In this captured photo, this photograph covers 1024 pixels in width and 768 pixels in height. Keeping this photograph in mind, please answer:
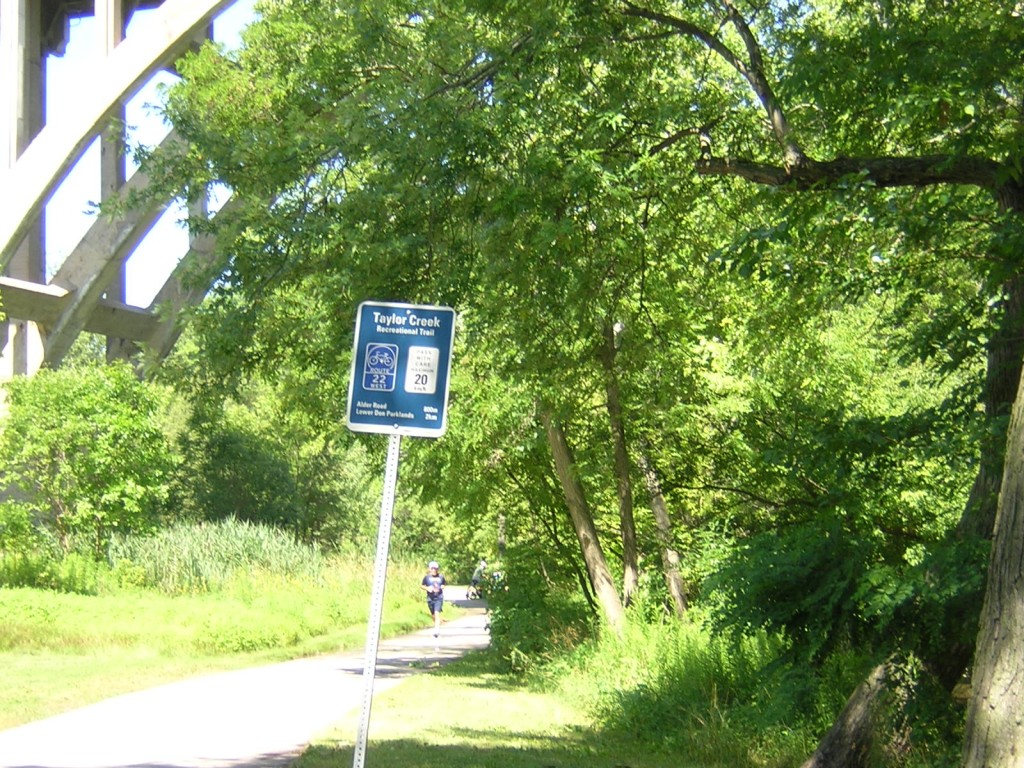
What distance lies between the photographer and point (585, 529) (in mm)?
20562

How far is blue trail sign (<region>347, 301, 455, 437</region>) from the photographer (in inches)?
286

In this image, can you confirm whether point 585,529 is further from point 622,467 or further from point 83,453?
point 83,453

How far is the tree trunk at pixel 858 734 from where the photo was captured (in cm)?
1077

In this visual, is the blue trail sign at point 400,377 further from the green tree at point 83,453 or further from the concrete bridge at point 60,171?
the green tree at point 83,453

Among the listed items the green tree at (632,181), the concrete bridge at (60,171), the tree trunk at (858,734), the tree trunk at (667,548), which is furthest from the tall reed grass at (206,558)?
the tree trunk at (858,734)

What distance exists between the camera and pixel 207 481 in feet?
156

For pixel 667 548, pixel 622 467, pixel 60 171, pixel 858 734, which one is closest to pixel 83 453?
pixel 60 171

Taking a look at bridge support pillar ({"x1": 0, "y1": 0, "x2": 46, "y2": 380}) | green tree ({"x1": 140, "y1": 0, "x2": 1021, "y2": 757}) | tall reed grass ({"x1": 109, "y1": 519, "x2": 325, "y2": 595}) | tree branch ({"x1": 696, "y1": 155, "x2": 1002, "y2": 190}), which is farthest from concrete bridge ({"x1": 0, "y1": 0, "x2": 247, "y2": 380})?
tree branch ({"x1": 696, "y1": 155, "x2": 1002, "y2": 190})

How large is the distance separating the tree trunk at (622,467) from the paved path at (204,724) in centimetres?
368

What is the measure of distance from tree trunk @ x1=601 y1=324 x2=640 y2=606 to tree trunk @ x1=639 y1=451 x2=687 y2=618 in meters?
0.35

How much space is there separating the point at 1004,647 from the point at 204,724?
9159 millimetres

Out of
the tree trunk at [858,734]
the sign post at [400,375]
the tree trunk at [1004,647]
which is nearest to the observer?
the tree trunk at [1004,647]

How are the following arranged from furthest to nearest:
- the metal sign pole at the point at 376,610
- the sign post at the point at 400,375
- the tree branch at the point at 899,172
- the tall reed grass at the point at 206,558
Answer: the tall reed grass at the point at 206,558, the tree branch at the point at 899,172, the sign post at the point at 400,375, the metal sign pole at the point at 376,610

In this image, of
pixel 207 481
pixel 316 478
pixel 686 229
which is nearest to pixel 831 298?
pixel 686 229
